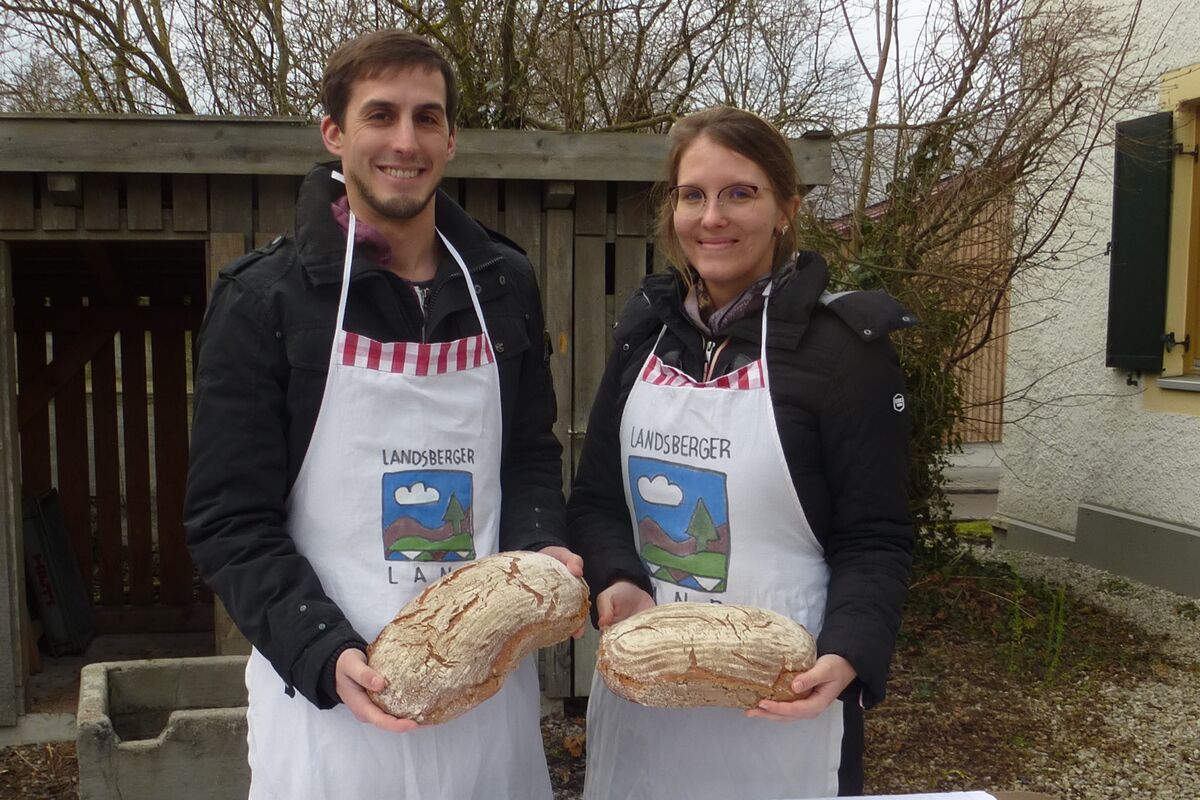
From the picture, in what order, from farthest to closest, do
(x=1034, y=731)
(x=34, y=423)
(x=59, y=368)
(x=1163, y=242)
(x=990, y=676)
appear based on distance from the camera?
(x=1163, y=242) → (x=34, y=423) → (x=59, y=368) → (x=990, y=676) → (x=1034, y=731)

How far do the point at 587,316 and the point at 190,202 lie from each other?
63.5 inches

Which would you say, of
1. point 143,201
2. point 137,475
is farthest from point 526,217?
point 137,475

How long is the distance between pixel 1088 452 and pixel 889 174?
278cm

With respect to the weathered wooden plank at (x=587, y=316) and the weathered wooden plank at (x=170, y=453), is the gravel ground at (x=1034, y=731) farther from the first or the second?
the weathered wooden plank at (x=170, y=453)

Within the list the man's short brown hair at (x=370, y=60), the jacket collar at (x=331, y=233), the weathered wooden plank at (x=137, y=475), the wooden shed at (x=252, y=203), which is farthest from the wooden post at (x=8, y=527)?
the man's short brown hair at (x=370, y=60)

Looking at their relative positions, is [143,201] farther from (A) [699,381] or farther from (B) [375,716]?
(B) [375,716]

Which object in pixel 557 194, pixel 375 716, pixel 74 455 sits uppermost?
pixel 557 194

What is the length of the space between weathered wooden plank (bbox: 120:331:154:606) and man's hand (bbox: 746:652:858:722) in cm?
518

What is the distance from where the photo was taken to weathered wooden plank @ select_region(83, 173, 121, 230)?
3.90 metres

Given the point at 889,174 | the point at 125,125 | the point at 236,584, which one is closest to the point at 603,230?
the point at 125,125

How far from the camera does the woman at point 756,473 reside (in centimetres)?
A: 181

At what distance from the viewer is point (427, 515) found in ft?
6.23

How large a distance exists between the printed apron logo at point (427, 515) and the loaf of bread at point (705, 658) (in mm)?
380

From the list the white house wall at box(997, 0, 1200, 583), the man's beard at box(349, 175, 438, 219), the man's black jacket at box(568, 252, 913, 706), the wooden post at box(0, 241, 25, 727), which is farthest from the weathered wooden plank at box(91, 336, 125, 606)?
the white house wall at box(997, 0, 1200, 583)
